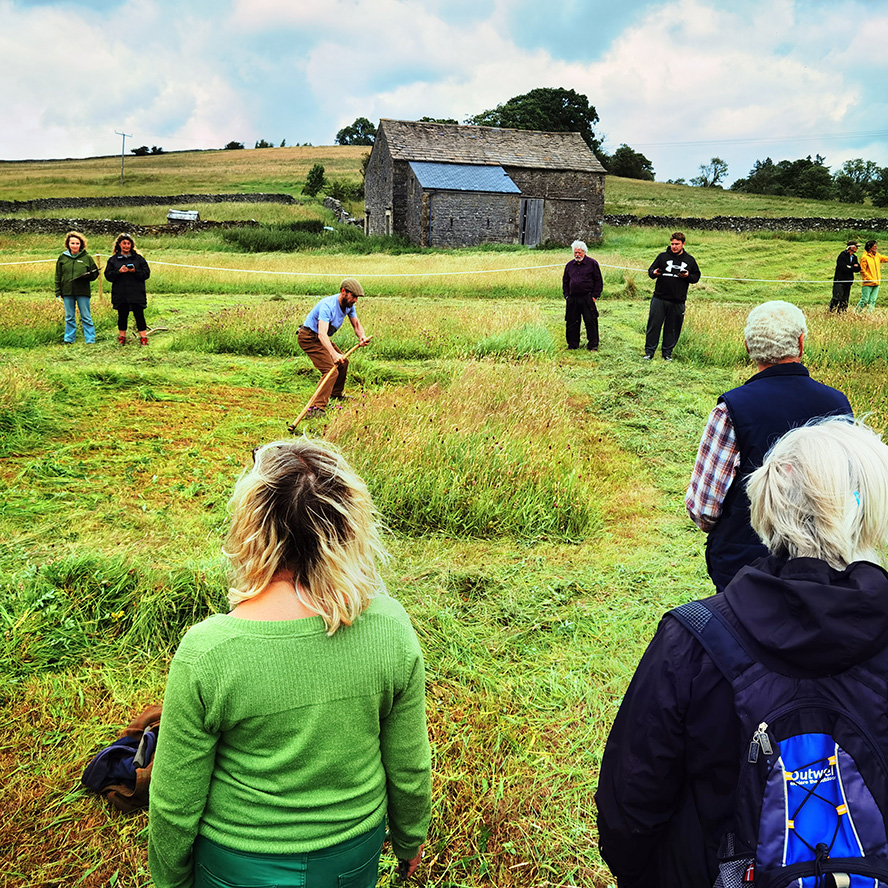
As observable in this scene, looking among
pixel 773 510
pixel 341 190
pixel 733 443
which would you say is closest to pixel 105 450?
pixel 733 443

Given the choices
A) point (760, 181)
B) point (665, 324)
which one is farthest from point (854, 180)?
point (665, 324)

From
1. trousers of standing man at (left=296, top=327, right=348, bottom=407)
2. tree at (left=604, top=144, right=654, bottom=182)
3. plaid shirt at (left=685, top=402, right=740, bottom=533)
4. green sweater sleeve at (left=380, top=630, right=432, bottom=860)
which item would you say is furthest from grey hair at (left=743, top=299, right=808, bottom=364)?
tree at (left=604, top=144, right=654, bottom=182)

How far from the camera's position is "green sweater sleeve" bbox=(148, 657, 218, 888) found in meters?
1.59

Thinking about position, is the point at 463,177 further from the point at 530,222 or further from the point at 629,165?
the point at 629,165

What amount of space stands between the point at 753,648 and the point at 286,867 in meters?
1.13

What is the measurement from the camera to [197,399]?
9039 millimetres

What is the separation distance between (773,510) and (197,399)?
26.9 ft

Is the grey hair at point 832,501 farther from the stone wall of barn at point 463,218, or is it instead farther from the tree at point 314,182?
the tree at point 314,182

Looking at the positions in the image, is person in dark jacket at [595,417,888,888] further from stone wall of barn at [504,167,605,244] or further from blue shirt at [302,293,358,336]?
stone wall of barn at [504,167,605,244]

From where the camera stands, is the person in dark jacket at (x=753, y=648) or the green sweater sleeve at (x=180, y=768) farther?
the green sweater sleeve at (x=180, y=768)

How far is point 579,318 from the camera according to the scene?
40.8 feet

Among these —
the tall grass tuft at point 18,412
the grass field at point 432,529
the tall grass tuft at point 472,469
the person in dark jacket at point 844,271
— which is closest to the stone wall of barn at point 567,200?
the person in dark jacket at point 844,271

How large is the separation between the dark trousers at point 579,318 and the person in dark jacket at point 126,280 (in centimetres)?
676

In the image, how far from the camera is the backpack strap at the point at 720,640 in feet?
5.00
